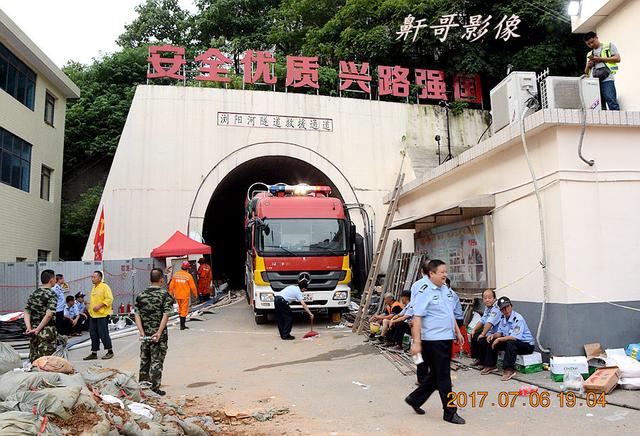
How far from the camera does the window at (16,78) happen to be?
14.8 metres

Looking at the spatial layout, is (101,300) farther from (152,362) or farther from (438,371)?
(438,371)

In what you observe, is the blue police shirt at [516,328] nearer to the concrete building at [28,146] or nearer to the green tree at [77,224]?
the concrete building at [28,146]

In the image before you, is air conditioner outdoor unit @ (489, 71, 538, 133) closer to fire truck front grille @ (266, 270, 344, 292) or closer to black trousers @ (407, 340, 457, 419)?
black trousers @ (407, 340, 457, 419)

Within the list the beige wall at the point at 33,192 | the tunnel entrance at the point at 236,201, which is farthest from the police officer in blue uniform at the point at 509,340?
the beige wall at the point at 33,192

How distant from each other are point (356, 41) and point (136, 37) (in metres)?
18.5

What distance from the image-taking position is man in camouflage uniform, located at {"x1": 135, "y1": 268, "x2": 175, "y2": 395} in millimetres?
6070

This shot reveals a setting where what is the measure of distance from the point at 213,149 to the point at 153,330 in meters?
12.0

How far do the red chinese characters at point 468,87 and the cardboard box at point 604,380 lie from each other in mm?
16065

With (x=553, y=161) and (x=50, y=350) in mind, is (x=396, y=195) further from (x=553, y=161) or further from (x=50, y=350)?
(x=50, y=350)

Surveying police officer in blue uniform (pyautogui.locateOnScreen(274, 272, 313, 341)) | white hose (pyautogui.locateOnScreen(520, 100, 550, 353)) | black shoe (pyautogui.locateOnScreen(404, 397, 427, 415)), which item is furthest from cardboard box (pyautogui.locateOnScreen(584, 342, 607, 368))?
police officer in blue uniform (pyautogui.locateOnScreen(274, 272, 313, 341))

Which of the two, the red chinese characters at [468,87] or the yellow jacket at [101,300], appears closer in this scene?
the yellow jacket at [101,300]

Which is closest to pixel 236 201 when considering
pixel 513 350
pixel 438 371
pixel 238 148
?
pixel 238 148

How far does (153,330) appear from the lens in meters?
6.13

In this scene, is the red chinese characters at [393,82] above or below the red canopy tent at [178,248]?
above
